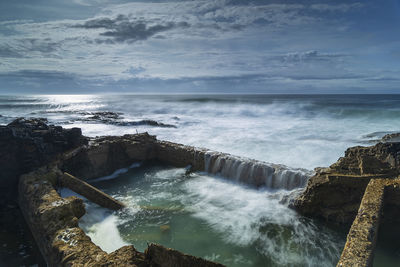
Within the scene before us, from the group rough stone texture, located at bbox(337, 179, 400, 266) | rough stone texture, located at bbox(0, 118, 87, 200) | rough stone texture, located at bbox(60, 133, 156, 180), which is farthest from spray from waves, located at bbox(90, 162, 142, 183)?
rough stone texture, located at bbox(337, 179, 400, 266)

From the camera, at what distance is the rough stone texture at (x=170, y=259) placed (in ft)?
10.1

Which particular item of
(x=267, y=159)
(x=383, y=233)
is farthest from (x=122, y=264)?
(x=267, y=159)

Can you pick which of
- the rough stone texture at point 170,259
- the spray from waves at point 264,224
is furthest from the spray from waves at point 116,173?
the rough stone texture at point 170,259

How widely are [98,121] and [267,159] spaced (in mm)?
19954

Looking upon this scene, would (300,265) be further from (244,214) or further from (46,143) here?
(46,143)

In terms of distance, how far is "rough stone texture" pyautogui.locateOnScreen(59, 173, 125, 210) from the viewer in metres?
6.61

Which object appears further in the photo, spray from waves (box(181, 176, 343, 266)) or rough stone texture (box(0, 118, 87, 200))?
rough stone texture (box(0, 118, 87, 200))

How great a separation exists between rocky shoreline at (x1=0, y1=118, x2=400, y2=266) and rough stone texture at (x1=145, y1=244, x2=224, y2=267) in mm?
13

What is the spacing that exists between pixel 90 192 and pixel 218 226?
3.67 m

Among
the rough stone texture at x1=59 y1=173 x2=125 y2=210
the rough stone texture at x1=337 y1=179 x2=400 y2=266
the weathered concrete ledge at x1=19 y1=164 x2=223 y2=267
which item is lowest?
the rough stone texture at x1=59 y1=173 x2=125 y2=210

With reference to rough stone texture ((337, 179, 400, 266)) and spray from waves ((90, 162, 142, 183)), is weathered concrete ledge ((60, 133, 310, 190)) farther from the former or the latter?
rough stone texture ((337, 179, 400, 266))

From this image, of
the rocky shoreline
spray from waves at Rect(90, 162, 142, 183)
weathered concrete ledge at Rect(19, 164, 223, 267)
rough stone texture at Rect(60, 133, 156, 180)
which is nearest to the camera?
weathered concrete ledge at Rect(19, 164, 223, 267)

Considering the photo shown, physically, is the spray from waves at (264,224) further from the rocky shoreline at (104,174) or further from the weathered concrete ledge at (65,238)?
the weathered concrete ledge at (65,238)

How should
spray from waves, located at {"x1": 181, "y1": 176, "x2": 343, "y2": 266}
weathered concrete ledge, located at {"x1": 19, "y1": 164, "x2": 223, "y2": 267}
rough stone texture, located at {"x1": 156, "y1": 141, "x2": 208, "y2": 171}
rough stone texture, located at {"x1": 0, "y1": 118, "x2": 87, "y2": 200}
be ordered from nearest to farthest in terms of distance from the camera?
weathered concrete ledge, located at {"x1": 19, "y1": 164, "x2": 223, "y2": 267} → spray from waves, located at {"x1": 181, "y1": 176, "x2": 343, "y2": 266} → rough stone texture, located at {"x1": 0, "y1": 118, "x2": 87, "y2": 200} → rough stone texture, located at {"x1": 156, "y1": 141, "x2": 208, "y2": 171}
